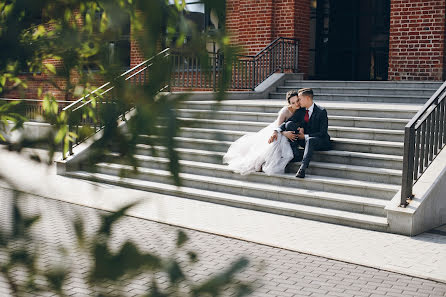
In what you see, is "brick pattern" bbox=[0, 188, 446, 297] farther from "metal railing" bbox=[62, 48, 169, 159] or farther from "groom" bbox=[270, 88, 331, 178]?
"groom" bbox=[270, 88, 331, 178]

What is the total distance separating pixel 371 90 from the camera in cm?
1320

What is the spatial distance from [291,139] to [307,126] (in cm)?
35

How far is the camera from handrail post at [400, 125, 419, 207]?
7.13 metres

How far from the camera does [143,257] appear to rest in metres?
1.05

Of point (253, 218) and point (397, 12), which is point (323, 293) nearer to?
point (253, 218)

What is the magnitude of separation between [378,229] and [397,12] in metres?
7.73

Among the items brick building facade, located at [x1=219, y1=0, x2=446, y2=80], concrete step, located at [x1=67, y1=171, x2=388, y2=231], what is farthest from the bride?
brick building facade, located at [x1=219, y1=0, x2=446, y2=80]

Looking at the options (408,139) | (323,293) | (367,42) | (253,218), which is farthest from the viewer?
(367,42)

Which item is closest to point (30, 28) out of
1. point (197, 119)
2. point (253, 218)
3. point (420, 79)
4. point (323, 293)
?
point (197, 119)

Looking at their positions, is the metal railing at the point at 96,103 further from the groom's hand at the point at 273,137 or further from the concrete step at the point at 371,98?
the concrete step at the point at 371,98

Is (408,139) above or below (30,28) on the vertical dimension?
below

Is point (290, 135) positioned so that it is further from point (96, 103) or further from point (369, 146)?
point (96, 103)

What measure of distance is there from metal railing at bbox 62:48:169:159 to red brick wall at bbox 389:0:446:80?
13012 mm

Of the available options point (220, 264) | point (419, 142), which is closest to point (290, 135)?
point (419, 142)
